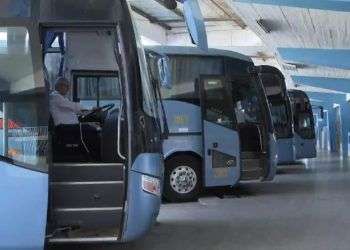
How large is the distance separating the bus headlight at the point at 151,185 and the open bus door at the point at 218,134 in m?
4.73

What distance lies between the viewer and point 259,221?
8672 millimetres

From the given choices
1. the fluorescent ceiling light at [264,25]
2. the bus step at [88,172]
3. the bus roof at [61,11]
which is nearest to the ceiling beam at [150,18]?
the fluorescent ceiling light at [264,25]

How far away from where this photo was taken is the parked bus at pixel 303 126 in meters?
19.7

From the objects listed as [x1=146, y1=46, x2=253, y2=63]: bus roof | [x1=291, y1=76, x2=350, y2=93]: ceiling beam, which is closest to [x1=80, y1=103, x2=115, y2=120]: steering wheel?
[x1=146, y1=46, x2=253, y2=63]: bus roof

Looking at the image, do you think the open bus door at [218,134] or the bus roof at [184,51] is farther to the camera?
the bus roof at [184,51]

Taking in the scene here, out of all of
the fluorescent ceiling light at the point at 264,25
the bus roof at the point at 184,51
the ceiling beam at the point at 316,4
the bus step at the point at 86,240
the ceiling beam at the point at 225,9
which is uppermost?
the ceiling beam at the point at 225,9

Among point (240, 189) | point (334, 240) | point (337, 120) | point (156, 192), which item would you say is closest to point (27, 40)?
point (156, 192)

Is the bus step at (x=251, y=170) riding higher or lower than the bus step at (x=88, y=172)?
lower

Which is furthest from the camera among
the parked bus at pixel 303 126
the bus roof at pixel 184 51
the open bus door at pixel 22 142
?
the parked bus at pixel 303 126

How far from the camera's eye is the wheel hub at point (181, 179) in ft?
35.2

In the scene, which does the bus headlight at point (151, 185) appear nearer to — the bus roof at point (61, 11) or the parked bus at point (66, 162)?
the parked bus at point (66, 162)

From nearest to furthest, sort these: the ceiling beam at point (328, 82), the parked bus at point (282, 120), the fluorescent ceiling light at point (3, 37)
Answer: the fluorescent ceiling light at point (3, 37) → the parked bus at point (282, 120) → the ceiling beam at point (328, 82)

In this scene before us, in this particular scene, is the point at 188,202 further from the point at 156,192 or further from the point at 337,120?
the point at 337,120

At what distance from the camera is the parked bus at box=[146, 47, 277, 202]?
10.8 meters
